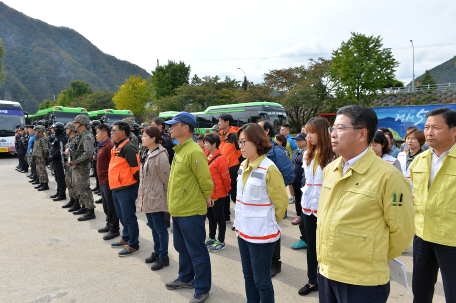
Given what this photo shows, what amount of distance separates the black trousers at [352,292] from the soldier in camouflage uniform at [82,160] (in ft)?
18.5

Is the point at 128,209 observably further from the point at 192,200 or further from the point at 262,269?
the point at 262,269

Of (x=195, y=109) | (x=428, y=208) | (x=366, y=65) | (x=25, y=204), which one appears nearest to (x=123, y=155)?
(x=428, y=208)

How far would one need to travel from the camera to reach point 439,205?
224 cm

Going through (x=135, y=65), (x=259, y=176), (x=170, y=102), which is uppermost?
(x=135, y=65)

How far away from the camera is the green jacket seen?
3117mm

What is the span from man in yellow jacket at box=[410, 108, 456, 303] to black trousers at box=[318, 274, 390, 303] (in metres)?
0.92

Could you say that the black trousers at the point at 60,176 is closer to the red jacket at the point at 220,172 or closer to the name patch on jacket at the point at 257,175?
the red jacket at the point at 220,172

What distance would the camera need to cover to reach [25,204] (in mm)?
7520

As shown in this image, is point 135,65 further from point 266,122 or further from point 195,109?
point 266,122

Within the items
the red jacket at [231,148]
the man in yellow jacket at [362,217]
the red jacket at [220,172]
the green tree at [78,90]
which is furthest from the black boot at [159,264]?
the green tree at [78,90]

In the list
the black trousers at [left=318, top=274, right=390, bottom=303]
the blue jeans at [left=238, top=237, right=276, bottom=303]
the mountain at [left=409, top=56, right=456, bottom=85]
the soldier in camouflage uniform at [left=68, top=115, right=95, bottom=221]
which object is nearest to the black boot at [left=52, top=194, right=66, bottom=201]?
the soldier in camouflage uniform at [left=68, top=115, right=95, bottom=221]

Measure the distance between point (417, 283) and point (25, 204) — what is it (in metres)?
8.93

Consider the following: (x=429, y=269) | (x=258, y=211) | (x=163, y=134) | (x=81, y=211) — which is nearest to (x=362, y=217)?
(x=258, y=211)

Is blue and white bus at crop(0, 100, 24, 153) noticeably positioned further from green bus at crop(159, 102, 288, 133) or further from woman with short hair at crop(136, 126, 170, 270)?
woman with short hair at crop(136, 126, 170, 270)
